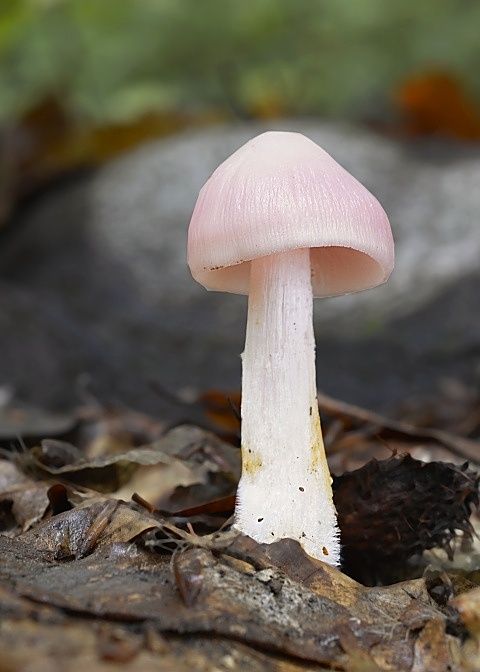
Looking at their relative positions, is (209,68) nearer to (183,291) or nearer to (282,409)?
(183,291)

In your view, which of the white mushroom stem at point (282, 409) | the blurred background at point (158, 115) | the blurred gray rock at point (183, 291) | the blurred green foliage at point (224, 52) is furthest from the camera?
the blurred green foliage at point (224, 52)

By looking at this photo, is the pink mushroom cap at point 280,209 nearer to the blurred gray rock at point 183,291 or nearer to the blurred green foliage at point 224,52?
the blurred gray rock at point 183,291

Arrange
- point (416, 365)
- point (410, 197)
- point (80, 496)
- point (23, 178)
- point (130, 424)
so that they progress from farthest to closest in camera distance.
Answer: point (23, 178) < point (410, 197) < point (416, 365) < point (130, 424) < point (80, 496)

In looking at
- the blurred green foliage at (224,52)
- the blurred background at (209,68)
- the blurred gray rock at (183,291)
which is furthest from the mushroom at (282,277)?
the blurred green foliage at (224,52)

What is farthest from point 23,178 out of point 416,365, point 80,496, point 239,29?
point 80,496

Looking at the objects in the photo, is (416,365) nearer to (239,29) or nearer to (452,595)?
(452,595)
